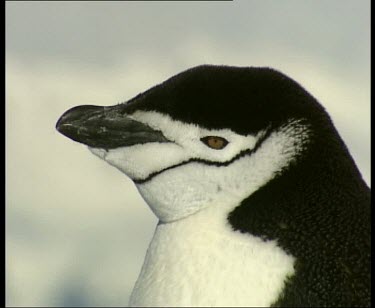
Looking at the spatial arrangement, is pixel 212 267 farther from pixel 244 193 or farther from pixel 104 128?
pixel 104 128

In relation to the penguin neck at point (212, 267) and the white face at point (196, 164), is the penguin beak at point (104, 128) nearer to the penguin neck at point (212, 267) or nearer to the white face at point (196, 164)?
the white face at point (196, 164)

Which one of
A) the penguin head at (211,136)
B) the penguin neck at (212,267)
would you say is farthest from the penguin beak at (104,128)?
the penguin neck at (212,267)

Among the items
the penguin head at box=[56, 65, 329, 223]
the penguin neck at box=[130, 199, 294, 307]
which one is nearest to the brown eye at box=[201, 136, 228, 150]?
the penguin head at box=[56, 65, 329, 223]

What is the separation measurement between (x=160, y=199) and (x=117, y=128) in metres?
0.16

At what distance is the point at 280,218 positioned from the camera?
6.06ft

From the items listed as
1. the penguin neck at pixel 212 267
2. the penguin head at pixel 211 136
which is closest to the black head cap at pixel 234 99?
the penguin head at pixel 211 136

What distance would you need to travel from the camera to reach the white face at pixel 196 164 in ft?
6.16

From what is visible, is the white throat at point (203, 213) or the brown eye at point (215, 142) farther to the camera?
the brown eye at point (215, 142)

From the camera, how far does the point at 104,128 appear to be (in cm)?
200

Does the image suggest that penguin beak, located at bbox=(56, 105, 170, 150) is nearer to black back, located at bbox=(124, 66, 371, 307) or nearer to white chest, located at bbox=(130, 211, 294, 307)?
black back, located at bbox=(124, 66, 371, 307)

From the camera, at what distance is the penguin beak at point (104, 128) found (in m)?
1.97

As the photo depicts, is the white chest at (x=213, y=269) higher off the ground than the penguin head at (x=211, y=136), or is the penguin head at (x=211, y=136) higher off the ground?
the penguin head at (x=211, y=136)
